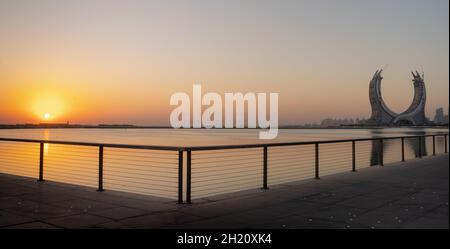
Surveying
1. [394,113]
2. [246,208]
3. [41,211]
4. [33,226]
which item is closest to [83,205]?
[41,211]

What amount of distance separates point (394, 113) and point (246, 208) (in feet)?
548

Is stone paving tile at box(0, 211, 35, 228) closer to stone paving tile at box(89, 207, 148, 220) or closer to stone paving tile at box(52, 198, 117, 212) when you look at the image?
stone paving tile at box(52, 198, 117, 212)

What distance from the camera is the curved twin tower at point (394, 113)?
157375mm

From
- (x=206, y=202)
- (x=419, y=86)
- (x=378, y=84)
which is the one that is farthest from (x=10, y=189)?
(x=419, y=86)

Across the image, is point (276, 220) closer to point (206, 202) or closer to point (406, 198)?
point (206, 202)

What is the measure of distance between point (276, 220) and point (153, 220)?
1.83 metres

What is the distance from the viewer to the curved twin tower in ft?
516

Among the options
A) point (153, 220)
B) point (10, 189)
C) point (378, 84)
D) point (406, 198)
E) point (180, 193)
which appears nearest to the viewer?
point (153, 220)

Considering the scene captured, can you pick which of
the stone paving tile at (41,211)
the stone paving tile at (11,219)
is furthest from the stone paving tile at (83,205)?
the stone paving tile at (11,219)

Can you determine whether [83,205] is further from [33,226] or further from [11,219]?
[33,226]

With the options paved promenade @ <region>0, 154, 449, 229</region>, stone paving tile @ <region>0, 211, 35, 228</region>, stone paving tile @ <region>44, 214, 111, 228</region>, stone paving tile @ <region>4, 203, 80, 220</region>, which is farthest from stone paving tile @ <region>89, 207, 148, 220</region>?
stone paving tile @ <region>0, 211, 35, 228</region>

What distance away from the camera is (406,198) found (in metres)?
7.88

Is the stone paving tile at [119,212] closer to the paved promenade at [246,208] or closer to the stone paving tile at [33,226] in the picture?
the paved promenade at [246,208]
